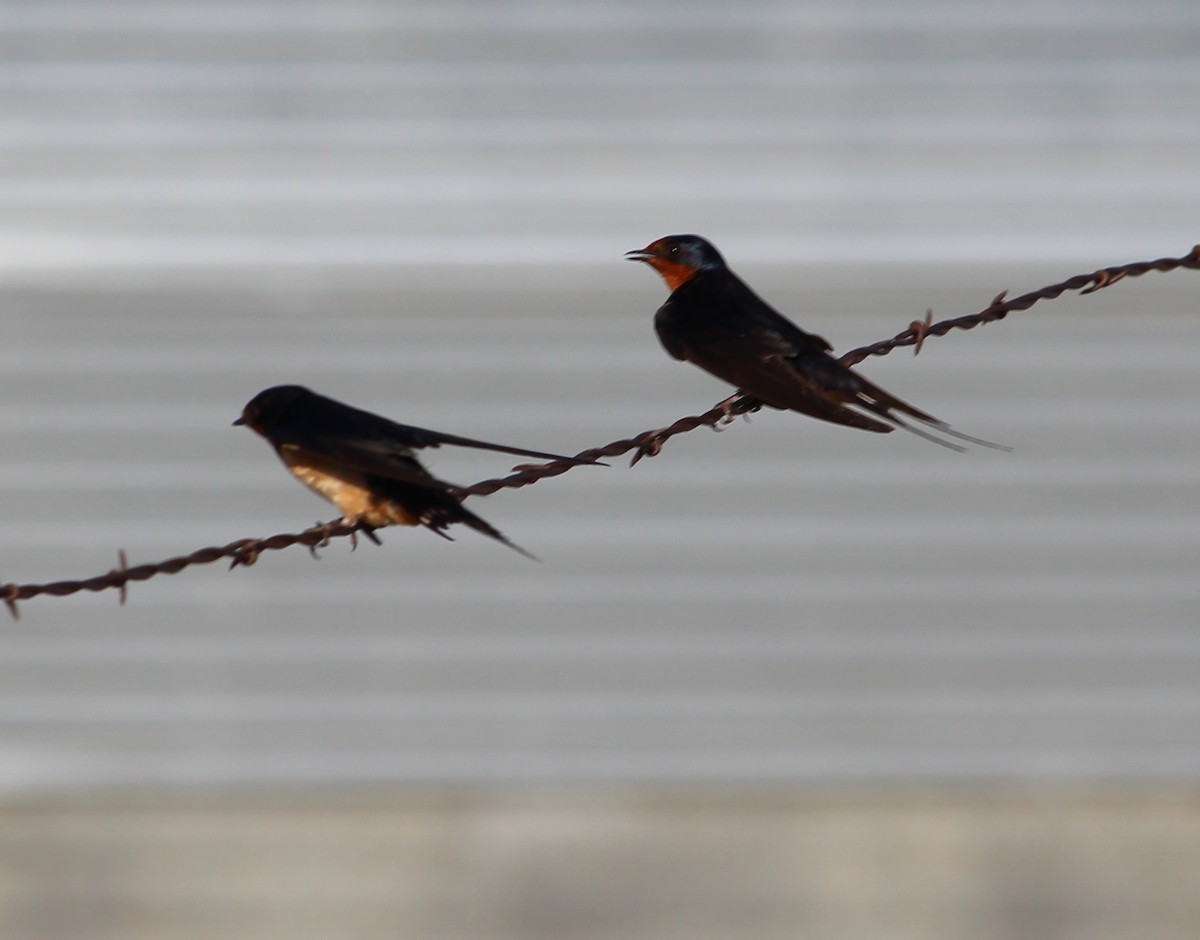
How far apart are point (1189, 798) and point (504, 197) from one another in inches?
132

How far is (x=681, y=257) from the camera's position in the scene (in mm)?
3643

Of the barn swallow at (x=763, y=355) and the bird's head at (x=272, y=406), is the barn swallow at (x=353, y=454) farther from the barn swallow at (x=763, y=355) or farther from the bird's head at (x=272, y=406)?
the barn swallow at (x=763, y=355)

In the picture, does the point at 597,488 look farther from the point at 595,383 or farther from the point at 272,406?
the point at 272,406

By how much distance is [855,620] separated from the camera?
5.71m

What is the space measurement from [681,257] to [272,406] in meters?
1.17

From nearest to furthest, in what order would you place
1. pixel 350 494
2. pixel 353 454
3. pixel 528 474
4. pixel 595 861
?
pixel 528 474 → pixel 353 454 → pixel 350 494 → pixel 595 861

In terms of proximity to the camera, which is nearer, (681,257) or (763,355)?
(763,355)

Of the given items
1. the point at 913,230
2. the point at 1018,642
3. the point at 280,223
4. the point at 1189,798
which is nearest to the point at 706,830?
the point at 1018,642

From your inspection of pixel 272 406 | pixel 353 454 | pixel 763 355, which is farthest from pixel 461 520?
pixel 763 355

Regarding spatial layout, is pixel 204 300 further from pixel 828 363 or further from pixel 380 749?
pixel 828 363

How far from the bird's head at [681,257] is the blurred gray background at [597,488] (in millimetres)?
1609

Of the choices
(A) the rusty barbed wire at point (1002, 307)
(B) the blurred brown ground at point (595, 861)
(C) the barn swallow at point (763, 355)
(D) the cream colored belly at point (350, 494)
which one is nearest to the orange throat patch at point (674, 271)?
(C) the barn swallow at point (763, 355)

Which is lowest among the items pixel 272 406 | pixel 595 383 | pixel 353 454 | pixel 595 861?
pixel 595 861

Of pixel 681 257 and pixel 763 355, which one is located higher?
pixel 681 257
